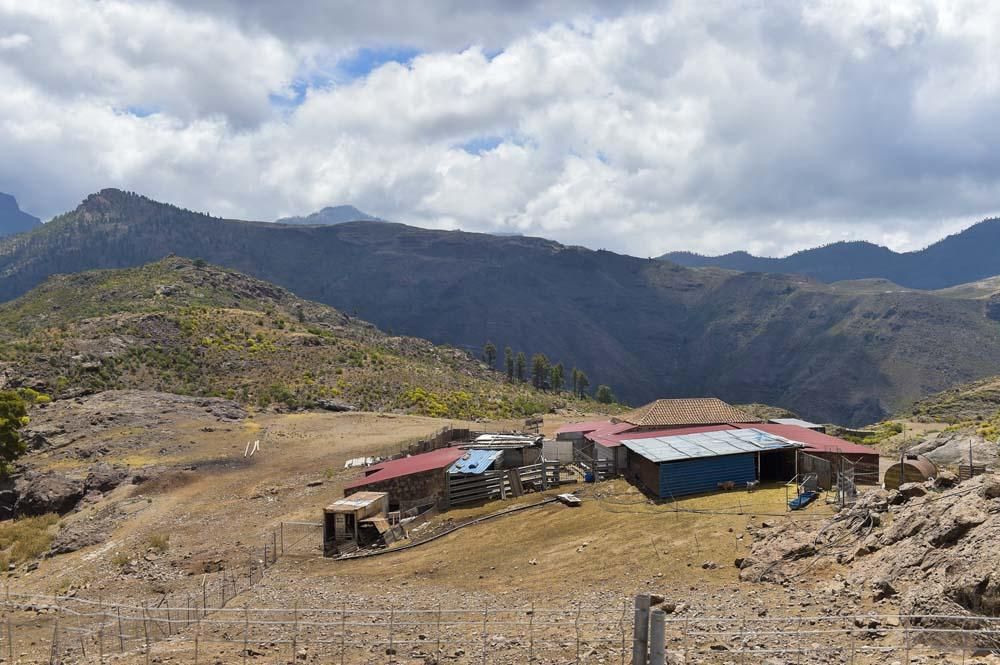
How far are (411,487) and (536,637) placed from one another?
51.6 ft

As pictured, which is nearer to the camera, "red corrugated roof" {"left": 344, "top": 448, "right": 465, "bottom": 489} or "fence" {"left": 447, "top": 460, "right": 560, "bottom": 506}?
"fence" {"left": 447, "top": 460, "right": 560, "bottom": 506}

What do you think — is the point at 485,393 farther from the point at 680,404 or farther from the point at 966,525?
the point at 966,525

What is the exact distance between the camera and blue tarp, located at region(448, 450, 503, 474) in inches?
1098

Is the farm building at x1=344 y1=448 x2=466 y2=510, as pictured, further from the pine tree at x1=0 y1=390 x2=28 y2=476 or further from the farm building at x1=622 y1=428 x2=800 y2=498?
the pine tree at x1=0 y1=390 x2=28 y2=476

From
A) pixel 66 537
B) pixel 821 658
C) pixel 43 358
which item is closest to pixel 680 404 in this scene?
pixel 821 658

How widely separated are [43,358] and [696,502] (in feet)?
209

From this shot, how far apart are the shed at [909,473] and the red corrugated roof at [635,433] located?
998 cm

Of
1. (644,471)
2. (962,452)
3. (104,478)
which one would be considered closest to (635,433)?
(644,471)

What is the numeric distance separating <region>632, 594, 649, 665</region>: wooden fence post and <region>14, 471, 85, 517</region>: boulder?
37671 mm

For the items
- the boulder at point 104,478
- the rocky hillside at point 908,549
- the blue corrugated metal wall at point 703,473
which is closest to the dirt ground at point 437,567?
the rocky hillside at point 908,549

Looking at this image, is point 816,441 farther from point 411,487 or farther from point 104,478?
point 104,478

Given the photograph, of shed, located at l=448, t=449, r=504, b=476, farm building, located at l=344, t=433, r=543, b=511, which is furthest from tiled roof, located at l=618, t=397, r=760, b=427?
shed, located at l=448, t=449, r=504, b=476

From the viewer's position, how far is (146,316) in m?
77.4

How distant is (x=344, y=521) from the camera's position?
2416 centimetres
